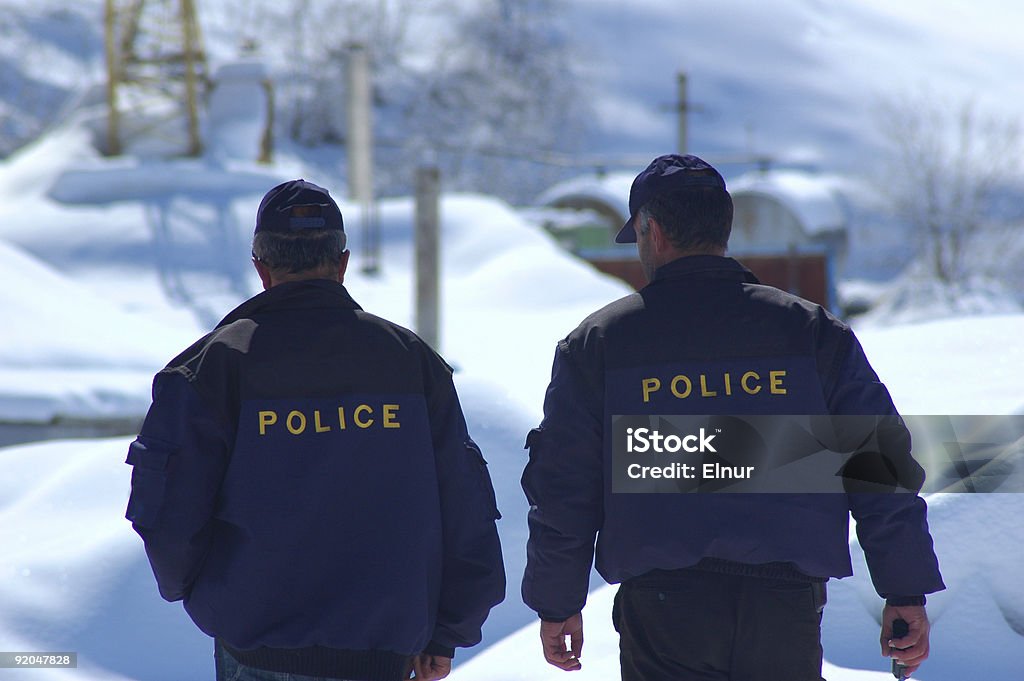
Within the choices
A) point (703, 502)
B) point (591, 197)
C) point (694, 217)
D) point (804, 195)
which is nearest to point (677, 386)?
point (703, 502)

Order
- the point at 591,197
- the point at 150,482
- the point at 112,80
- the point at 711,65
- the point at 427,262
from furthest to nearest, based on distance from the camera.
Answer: the point at 711,65, the point at 591,197, the point at 112,80, the point at 427,262, the point at 150,482

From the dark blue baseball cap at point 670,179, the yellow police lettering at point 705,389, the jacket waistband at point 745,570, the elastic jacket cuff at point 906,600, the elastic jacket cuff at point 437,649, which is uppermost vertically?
the dark blue baseball cap at point 670,179

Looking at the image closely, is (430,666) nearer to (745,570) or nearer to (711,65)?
(745,570)

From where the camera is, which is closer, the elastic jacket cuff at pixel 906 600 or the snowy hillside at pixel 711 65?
the elastic jacket cuff at pixel 906 600

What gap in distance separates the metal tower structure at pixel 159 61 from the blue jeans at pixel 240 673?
1443 centimetres

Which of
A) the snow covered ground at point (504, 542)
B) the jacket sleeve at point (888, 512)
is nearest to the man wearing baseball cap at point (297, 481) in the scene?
the jacket sleeve at point (888, 512)

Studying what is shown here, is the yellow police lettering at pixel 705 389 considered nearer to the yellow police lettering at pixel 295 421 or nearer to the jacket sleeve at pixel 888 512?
the jacket sleeve at pixel 888 512

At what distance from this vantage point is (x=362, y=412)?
6.02 feet

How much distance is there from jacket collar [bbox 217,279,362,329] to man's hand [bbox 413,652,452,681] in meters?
0.66

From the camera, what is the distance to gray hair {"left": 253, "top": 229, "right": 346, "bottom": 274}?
6.19ft

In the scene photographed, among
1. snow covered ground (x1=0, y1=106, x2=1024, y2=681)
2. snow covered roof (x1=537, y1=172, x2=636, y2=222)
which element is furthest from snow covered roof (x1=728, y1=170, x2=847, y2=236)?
snow covered ground (x1=0, y1=106, x2=1024, y2=681)

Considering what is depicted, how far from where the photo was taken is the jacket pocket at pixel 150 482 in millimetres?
1736

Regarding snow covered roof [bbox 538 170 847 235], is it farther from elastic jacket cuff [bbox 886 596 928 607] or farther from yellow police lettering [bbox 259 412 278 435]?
yellow police lettering [bbox 259 412 278 435]

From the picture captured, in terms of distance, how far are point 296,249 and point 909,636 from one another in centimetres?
132
